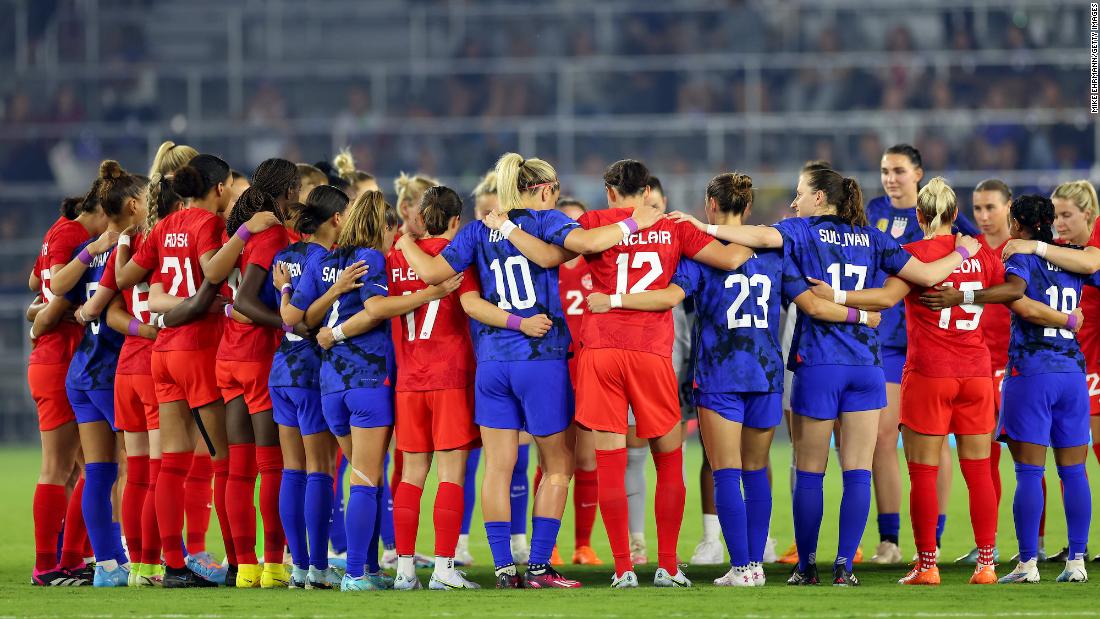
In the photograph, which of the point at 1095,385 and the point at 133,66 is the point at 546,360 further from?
the point at 133,66

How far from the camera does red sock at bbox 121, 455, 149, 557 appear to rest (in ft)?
26.6

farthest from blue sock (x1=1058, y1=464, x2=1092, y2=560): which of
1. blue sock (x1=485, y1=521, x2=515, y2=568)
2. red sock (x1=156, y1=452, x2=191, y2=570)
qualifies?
red sock (x1=156, y1=452, x2=191, y2=570)

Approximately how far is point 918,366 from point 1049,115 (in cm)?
A: 1306

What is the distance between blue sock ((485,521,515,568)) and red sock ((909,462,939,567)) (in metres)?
2.07

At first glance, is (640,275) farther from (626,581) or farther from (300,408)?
(300,408)

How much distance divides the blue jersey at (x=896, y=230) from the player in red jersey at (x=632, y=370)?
170 cm

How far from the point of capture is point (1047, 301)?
25.9 ft

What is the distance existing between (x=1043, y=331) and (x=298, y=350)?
155 inches

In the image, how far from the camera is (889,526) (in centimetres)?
866

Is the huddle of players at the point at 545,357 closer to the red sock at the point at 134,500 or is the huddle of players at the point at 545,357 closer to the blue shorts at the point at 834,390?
the blue shorts at the point at 834,390

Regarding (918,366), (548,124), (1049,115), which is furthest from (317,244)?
(1049,115)

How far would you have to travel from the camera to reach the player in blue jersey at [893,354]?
8508 mm

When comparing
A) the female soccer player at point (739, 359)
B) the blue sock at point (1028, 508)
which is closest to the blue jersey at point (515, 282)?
the female soccer player at point (739, 359)

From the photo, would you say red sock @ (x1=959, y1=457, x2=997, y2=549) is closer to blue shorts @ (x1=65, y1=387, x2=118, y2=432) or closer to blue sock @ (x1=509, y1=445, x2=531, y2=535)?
blue sock @ (x1=509, y1=445, x2=531, y2=535)
